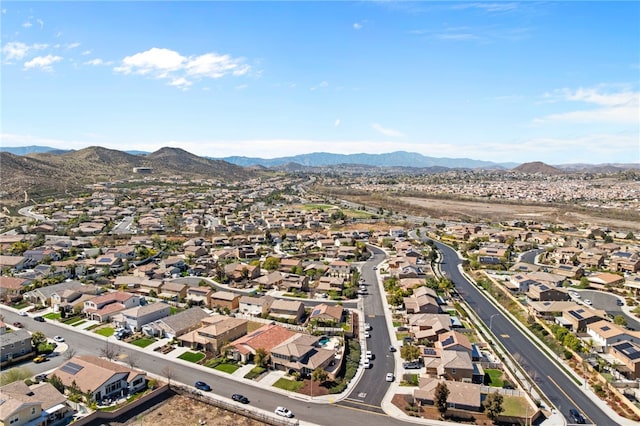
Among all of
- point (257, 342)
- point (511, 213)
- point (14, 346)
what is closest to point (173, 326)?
point (257, 342)

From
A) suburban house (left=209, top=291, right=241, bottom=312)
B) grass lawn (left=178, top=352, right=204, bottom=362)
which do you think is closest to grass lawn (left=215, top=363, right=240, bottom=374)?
grass lawn (left=178, top=352, right=204, bottom=362)

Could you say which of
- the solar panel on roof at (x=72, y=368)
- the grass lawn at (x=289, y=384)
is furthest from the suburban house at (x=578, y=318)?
the solar panel on roof at (x=72, y=368)

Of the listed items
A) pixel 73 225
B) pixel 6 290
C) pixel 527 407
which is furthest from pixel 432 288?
pixel 73 225

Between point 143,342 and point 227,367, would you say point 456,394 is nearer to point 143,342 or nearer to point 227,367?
point 227,367

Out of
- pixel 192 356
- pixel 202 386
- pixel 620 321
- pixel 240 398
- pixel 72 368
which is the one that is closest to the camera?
pixel 240 398

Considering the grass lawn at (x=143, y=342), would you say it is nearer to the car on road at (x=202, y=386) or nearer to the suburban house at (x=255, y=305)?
the car on road at (x=202, y=386)

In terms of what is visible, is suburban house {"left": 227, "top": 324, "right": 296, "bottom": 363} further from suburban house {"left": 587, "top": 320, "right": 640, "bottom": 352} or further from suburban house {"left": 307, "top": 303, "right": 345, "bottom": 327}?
suburban house {"left": 587, "top": 320, "right": 640, "bottom": 352}
